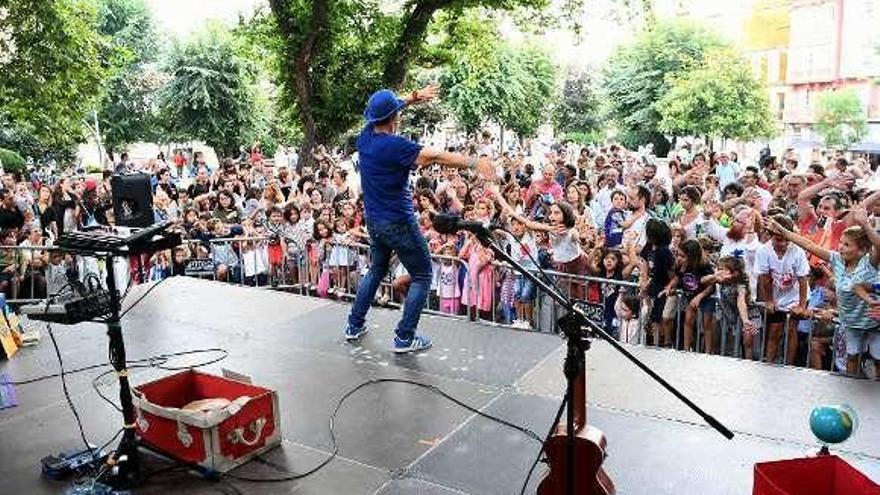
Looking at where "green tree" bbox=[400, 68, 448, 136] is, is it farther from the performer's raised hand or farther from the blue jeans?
the performer's raised hand

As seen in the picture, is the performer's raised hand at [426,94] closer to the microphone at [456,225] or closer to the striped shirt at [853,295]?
the microphone at [456,225]

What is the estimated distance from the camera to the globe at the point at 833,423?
3387mm

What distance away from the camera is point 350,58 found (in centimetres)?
1734

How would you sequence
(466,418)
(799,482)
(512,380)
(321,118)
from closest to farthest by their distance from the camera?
1. (799,482)
2. (466,418)
3. (512,380)
4. (321,118)

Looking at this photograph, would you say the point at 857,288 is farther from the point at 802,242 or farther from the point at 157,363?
the point at 157,363

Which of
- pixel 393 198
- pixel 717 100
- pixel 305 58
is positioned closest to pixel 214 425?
pixel 393 198

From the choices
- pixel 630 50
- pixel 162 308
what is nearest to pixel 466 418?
pixel 162 308

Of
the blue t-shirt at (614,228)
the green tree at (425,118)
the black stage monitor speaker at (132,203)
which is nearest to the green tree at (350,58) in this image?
the blue t-shirt at (614,228)

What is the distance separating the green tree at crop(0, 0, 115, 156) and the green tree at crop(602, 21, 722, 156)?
28631mm

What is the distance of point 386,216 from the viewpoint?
18.6ft

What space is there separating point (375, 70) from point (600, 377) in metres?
13.5

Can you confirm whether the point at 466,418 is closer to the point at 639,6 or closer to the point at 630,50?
the point at 639,6

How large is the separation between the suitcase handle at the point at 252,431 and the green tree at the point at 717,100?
32.5 m

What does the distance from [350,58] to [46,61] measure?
6.53 metres
